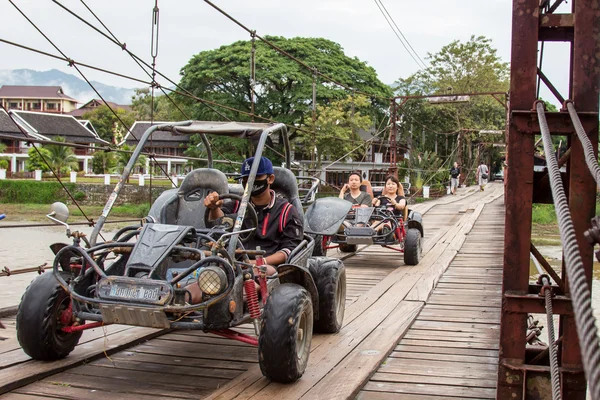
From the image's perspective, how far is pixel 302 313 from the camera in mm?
4699

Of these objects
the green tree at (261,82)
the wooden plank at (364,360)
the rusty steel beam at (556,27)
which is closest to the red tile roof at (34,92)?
the green tree at (261,82)

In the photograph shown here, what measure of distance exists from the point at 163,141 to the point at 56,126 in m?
10.7

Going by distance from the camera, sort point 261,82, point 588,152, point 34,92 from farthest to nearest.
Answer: point 34,92 < point 261,82 < point 588,152

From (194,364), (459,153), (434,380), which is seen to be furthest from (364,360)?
(459,153)

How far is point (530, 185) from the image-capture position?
3916 millimetres

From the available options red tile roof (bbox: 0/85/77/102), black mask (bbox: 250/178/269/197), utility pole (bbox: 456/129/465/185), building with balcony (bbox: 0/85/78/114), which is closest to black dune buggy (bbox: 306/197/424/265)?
black mask (bbox: 250/178/269/197)

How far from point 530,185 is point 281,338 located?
171 centimetres

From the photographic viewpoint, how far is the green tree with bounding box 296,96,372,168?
1518 inches

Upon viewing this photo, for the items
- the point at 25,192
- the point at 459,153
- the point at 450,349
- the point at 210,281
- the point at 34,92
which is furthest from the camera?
the point at 34,92

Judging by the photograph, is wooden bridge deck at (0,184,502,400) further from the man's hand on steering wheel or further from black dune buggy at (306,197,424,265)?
black dune buggy at (306,197,424,265)

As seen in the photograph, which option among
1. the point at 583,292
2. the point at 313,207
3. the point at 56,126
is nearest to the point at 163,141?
the point at 56,126

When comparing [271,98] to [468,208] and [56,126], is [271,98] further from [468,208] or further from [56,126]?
A: [56,126]

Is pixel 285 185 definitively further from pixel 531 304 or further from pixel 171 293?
pixel 531 304

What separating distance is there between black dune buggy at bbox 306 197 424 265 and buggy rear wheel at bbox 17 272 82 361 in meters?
5.51
